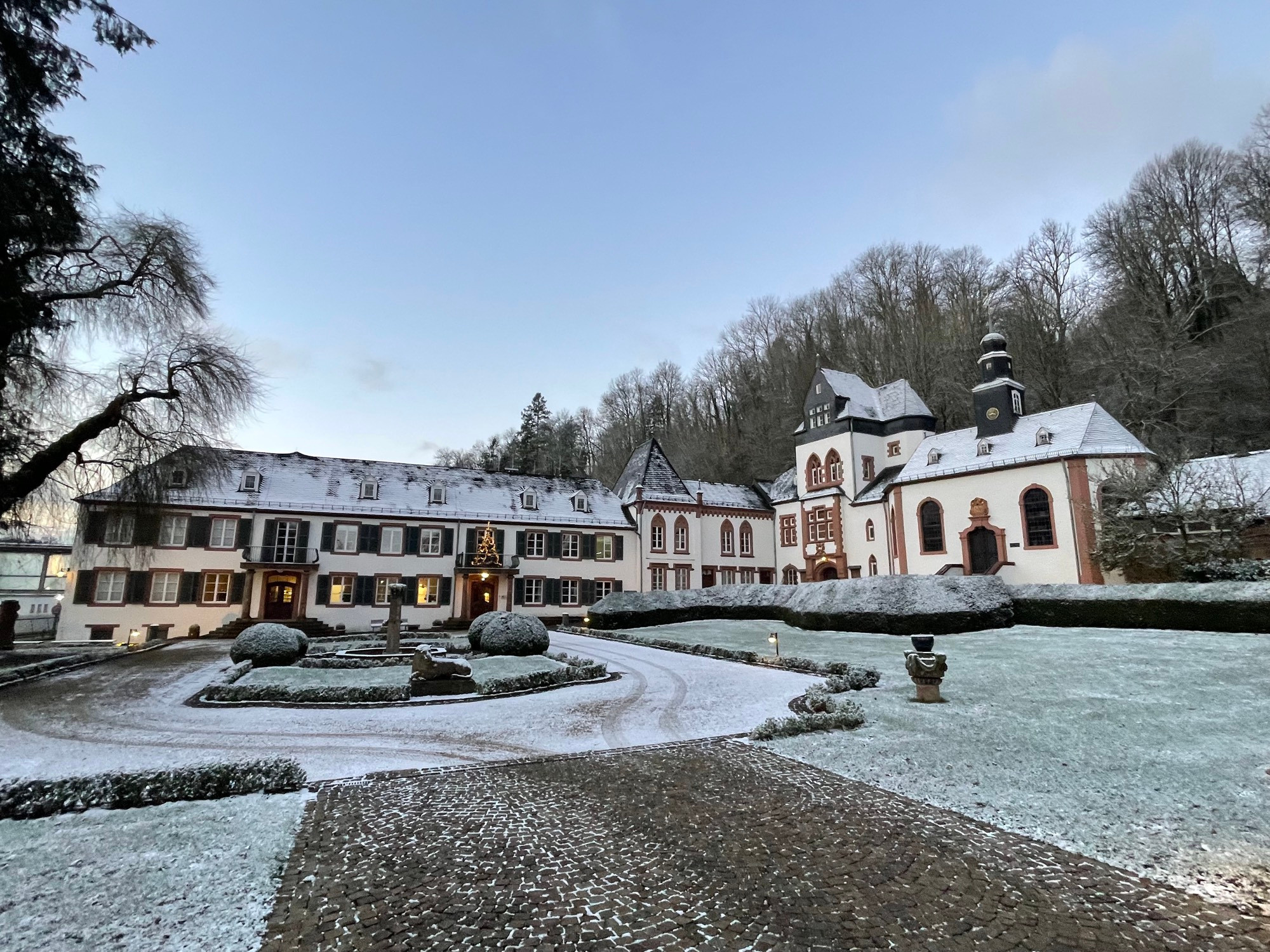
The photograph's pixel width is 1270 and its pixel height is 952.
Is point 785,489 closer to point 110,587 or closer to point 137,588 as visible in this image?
point 137,588

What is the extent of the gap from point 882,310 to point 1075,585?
35.2 metres

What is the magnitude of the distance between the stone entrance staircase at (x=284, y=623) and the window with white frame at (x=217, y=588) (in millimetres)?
1432

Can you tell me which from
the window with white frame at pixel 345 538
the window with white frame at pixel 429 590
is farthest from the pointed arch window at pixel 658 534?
the window with white frame at pixel 345 538

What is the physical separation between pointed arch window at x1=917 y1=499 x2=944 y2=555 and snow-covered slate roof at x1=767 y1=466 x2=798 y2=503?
10191mm

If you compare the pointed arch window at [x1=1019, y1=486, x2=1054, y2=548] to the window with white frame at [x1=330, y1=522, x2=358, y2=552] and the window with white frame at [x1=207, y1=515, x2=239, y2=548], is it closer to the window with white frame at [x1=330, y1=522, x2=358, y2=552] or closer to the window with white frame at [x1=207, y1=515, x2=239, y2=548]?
the window with white frame at [x1=330, y1=522, x2=358, y2=552]

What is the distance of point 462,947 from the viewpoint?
396 cm

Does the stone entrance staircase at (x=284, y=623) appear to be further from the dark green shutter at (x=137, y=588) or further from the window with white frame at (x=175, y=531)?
the window with white frame at (x=175, y=531)

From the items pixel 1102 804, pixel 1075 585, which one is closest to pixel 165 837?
pixel 1102 804

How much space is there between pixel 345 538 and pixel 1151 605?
1353 inches

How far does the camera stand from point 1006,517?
28625mm

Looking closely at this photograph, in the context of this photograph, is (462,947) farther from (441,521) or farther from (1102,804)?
(441,521)

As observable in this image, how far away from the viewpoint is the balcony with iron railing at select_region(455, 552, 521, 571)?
31956 mm

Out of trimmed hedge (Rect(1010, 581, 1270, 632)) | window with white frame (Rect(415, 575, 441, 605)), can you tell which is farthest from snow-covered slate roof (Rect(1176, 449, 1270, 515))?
window with white frame (Rect(415, 575, 441, 605))

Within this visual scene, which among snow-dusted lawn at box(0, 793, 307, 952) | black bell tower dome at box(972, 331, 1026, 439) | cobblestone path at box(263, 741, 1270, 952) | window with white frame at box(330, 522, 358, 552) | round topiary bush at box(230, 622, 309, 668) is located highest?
black bell tower dome at box(972, 331, 1026, 439)
